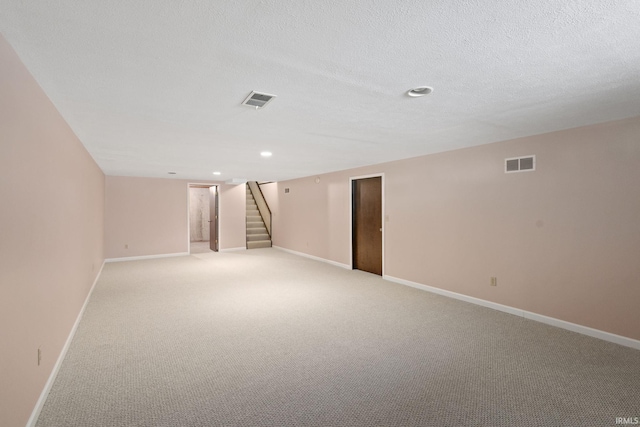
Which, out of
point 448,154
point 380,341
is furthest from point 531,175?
point 380,341

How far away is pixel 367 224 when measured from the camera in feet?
20.3

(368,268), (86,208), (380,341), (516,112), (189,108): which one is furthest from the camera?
(368,268)

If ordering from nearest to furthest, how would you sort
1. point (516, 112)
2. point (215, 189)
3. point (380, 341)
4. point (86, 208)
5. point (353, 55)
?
point (353, 55), point (516, 112), point (380, 341), point (86, 208), point (215, 189)

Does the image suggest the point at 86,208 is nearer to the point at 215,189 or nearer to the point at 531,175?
the point at 215,189

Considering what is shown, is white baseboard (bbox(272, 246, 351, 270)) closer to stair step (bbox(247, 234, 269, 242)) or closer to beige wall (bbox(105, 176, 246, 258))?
stair step (bbox(247, 234, 269, 242))

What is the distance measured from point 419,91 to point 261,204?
898 centimetres

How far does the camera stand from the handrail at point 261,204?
34.2ft

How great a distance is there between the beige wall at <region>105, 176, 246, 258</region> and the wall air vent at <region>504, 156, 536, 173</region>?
7572mm

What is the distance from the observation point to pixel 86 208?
166 inches

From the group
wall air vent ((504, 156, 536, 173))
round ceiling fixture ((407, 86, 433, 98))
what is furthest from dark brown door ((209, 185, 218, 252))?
round ceiling fixture ((407, 86, 433, 98))

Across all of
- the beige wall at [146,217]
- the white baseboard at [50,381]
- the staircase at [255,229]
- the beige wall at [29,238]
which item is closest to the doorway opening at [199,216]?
the staircase at [255,229]

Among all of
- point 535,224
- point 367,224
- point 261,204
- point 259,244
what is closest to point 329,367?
point 535,224

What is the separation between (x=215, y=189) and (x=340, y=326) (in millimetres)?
7039

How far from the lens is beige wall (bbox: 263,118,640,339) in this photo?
2.99m
